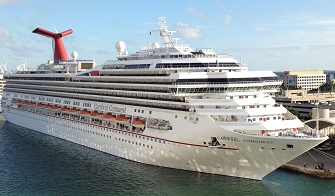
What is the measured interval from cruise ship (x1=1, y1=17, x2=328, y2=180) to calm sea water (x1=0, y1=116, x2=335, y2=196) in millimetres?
957

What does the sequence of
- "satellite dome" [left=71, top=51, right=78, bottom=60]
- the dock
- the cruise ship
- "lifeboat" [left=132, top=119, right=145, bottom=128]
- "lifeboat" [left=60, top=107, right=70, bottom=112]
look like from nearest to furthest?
the cruise ship → the dock → "lifeboat" [left=132, top=119, right=145, bottom=128] → "lifeboat" [left=60, top=107, right=70, bottom=112] → "satellite dome" [left=71, top=51, right=78, bottom=60]

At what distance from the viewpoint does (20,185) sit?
28.8 meters

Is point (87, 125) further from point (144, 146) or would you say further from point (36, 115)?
point (36, 115)

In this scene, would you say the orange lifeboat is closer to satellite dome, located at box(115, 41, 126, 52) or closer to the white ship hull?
the white ship hull

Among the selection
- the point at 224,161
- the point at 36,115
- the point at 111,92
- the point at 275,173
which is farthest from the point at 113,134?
the point at 36,115

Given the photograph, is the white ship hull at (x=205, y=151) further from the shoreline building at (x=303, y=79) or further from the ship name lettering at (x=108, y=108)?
the shoreline building at (x=303, y=79)

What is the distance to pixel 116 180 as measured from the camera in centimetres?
2938

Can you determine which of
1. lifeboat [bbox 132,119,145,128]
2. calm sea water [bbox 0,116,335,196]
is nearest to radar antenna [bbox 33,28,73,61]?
calm sea water [bbox 0,116,335,196]

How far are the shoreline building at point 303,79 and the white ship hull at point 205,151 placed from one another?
415 ft

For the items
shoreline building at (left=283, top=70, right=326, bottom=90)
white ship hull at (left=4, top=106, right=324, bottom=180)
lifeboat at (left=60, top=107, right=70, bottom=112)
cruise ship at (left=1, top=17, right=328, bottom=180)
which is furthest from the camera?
shoreline building at (left=283, top=70, right=326, bottom=90)

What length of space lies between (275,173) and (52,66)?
33.0 metres

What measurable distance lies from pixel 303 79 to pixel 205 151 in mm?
136267

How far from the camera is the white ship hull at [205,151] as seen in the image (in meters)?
26.0

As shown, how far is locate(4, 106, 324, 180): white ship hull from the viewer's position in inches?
1022
